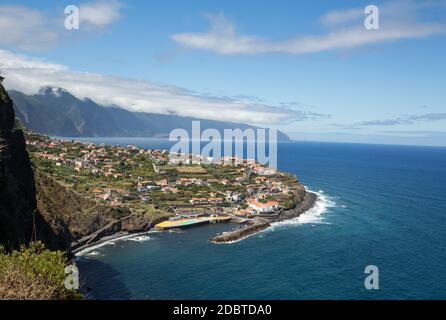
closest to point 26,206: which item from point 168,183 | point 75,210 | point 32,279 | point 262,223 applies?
point 75,210

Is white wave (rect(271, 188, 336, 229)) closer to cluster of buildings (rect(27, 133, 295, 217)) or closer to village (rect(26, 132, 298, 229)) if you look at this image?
village (rect(26, 132, 298, 229))

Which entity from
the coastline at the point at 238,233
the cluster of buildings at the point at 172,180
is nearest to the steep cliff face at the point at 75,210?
the coastline at the point at 238,233

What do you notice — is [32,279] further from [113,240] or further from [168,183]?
[168,183]

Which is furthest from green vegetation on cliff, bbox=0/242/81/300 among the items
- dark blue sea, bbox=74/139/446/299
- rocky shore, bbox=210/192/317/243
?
rocky shore, bbox=210/192/317/243
